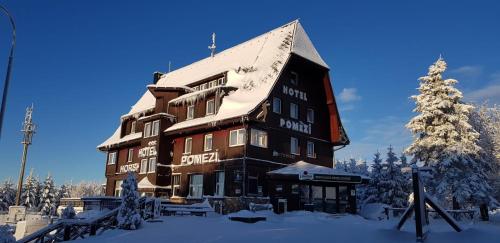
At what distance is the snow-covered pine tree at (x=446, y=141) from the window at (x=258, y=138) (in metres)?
12.1

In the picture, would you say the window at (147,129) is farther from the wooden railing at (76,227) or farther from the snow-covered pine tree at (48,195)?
the snow-covered pine tree at (48,195)

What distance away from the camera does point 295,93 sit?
112 feet

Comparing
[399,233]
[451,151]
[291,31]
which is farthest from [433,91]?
[399,233]

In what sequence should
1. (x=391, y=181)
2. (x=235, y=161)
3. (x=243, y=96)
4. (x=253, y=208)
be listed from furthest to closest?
1. (x=391, y=181)
2. (x=243, y=96)
3. (x=235, y=161)
4. (x=253, y=208)

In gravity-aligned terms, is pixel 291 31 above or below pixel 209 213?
above

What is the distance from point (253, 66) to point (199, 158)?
27.5 ft

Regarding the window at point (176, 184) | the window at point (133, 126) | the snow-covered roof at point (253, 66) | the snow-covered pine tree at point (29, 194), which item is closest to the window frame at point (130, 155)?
the window at point (133, 126)

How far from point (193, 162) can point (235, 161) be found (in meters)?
4.91

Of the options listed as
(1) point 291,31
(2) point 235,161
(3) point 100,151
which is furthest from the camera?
(3) point 100,151

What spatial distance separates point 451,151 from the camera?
3131cm

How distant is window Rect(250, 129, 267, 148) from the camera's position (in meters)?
29.8

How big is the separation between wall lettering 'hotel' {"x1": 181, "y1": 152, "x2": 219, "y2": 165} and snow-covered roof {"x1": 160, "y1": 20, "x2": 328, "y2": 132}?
8.00 feet

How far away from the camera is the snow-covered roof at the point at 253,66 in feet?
102

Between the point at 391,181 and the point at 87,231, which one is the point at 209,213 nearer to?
the point at 87,231
